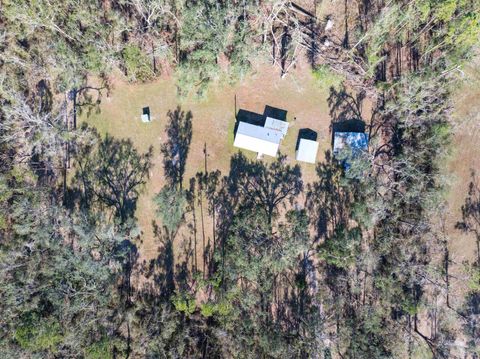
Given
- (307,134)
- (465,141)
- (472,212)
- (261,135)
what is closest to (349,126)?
(307,134)

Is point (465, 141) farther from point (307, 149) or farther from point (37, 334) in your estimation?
point (37, 334)

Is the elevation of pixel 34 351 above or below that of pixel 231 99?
below

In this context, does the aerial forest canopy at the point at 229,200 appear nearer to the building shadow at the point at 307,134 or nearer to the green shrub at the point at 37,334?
the green shrub at the point at 37,334

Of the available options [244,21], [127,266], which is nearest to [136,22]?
[244,21]

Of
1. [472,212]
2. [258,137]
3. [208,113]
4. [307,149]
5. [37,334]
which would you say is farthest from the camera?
[472,212]

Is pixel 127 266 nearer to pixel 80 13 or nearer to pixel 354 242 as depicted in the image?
pixel 354 242

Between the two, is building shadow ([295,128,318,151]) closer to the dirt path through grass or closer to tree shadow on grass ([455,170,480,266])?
the dirt path through grass

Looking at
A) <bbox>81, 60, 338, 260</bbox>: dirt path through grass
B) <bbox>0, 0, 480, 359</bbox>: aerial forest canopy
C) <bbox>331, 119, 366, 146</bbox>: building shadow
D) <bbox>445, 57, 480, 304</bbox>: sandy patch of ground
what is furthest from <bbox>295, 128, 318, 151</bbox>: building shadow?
<bbox>445, 57, 480, 304</bbox>: sandy patch of ground
